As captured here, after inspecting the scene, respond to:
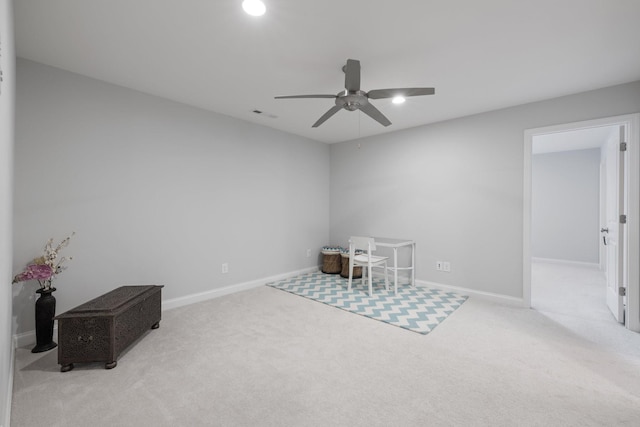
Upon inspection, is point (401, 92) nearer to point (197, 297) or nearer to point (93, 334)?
point (93, 334)

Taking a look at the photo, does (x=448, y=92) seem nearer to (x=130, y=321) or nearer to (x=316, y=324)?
(x=316, y=324)

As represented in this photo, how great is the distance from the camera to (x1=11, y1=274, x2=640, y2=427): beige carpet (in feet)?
5.03

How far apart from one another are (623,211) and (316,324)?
3.40 meters

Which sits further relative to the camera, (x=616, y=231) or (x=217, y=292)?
(x=217, y=292)

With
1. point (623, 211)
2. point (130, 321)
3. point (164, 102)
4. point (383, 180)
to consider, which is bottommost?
point (130, 321)

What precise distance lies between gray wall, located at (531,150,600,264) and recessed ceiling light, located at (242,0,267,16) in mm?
6043

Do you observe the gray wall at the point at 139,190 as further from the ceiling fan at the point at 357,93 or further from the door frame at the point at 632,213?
the door frame at the point at 632,213

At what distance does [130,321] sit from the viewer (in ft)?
7.23

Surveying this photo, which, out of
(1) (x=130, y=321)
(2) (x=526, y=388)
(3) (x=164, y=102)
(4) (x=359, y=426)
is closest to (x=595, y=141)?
(2) (x=526, y=388)

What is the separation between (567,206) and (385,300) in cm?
538

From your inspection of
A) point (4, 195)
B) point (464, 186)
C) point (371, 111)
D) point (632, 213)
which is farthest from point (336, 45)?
point (632, 213)

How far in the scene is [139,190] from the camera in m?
2.96

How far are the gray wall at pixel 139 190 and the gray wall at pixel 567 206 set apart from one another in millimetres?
5568

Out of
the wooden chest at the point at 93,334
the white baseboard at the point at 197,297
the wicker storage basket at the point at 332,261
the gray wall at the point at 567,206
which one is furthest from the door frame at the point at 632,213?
the wooden chest at the point at 93,334
